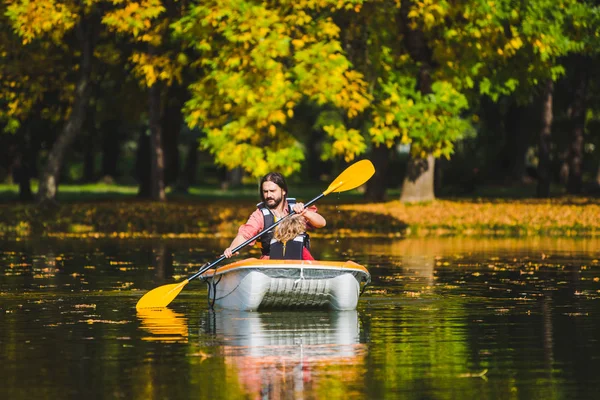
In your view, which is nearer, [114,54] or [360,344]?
[360,344]

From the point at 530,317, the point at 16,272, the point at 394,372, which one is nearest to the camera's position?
the point at 394,372

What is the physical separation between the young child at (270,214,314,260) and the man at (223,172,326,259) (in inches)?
5.6

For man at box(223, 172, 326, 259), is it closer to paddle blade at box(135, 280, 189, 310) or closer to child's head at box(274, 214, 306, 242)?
child's head at box(274, 214, 306, 242)

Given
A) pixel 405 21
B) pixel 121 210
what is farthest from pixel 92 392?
pixel 405 21

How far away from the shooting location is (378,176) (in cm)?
5344

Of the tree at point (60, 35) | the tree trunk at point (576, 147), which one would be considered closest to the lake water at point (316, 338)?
the tree at point (60, 35)

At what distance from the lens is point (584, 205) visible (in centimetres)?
4556

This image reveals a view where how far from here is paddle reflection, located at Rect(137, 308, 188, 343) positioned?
49.1ft

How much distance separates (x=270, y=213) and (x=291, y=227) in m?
0.65

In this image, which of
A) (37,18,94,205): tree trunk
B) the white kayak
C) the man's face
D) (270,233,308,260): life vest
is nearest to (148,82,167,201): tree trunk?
(37,18,94,205): tree trunk

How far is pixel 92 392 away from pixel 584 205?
35932mm

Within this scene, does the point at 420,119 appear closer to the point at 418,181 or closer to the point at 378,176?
the point at 418,181

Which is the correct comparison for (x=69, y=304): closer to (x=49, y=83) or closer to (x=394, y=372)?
(x=394, y=372)

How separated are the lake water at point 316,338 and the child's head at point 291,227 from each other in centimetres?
92
